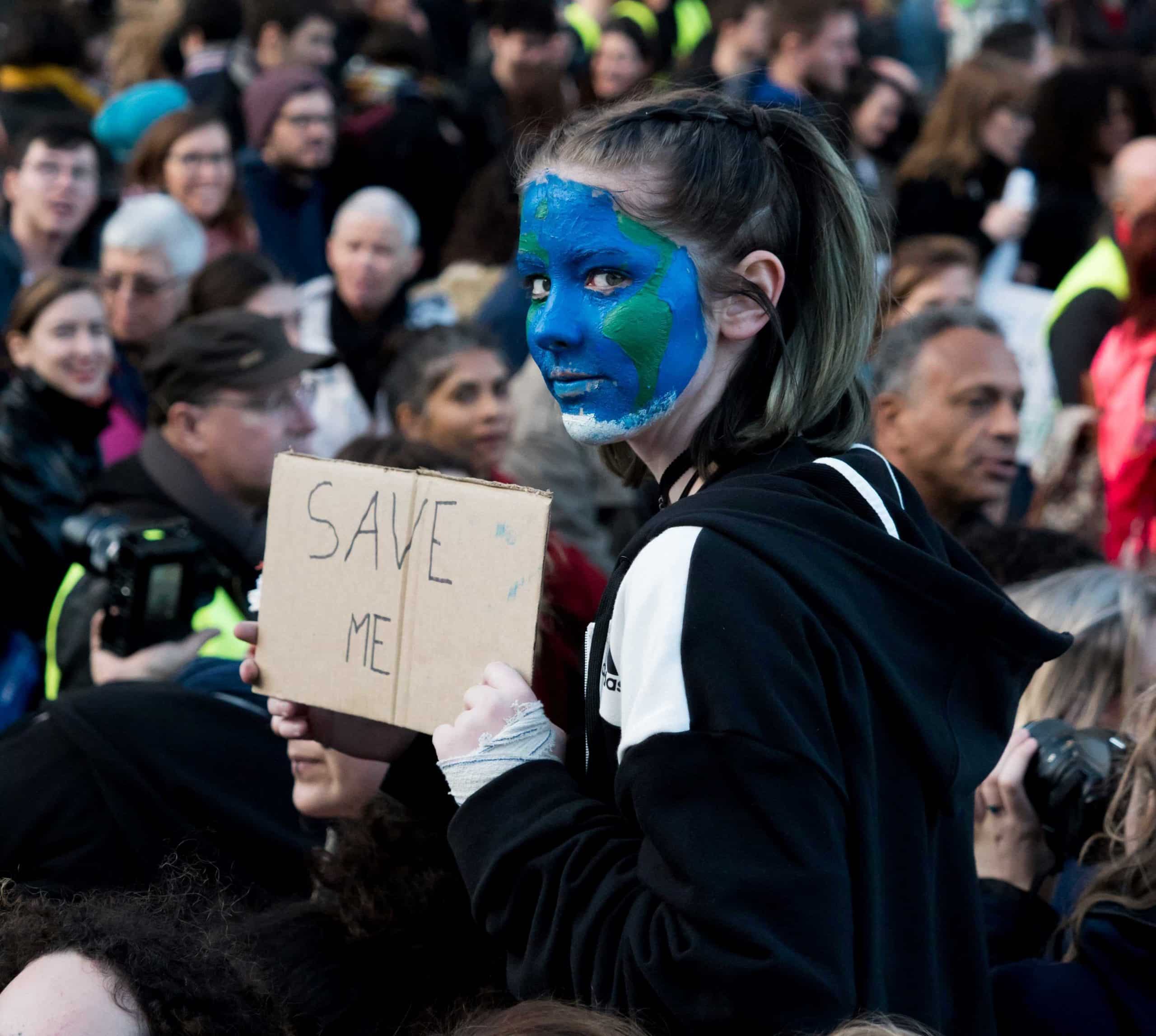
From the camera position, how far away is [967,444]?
4145 millimetres

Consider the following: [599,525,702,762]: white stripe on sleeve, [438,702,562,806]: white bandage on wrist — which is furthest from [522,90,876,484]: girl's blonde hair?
[438,702,562,806]: white bandage on wrist

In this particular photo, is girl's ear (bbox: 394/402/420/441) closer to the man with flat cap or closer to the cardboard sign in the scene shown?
the man with flat cap

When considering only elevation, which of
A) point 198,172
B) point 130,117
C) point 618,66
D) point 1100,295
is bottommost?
point 1100,295

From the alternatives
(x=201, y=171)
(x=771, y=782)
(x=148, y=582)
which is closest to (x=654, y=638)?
(x=771, y=782)

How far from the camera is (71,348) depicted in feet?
14.4

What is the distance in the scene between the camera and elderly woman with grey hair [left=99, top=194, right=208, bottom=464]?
17.0ft

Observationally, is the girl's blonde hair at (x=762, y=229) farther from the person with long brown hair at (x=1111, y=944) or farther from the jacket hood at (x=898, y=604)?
the person with long brown hair at (x=1111, y=944)

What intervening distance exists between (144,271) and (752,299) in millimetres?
3927

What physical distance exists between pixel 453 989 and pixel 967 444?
8.43ft

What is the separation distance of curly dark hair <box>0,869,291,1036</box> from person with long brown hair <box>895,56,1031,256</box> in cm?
567

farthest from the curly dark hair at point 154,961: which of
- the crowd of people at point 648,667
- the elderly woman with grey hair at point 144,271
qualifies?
the elderly woman with grey hair at point 144,271

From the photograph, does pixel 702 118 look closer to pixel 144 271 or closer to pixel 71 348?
pixel 71 348

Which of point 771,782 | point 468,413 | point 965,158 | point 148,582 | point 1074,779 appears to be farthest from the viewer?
point 965,158

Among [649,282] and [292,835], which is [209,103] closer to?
[292,835]
